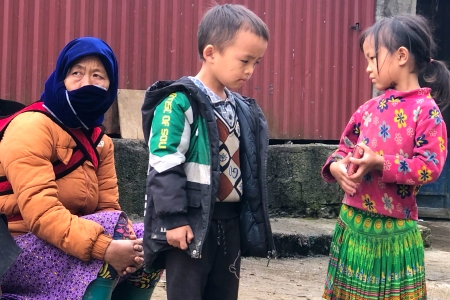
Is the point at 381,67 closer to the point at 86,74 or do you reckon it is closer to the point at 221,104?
the point at 221,104

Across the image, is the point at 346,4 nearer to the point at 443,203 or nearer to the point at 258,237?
the point at 443,203

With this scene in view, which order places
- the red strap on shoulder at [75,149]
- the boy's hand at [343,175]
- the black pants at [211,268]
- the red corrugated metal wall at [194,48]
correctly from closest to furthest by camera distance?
the black pants at [211,268] → the red strap on shoulder at [75,149] → the boy's hand at [343,175] → the red corrugated metal wall at [194,48]

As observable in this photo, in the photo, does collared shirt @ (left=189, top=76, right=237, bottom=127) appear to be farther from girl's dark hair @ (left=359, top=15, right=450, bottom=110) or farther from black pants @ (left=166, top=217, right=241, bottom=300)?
girl's dark hair @ (left=359, top=15, right=450, bottom=110)

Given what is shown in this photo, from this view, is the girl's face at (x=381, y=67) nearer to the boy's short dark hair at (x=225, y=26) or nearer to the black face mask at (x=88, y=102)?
the boy's short dark hair at (x=225, y=26)

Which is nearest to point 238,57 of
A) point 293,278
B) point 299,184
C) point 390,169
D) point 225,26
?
point 225,26

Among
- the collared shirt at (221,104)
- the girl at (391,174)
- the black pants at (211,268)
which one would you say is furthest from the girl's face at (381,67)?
the black pants at (211,268)

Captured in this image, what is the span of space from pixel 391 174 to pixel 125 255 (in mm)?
1104

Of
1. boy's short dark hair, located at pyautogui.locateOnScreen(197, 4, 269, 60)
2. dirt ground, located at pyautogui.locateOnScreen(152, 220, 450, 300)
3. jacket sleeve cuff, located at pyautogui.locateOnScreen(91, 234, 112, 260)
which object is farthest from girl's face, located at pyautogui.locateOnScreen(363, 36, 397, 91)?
dirt ground, located at pyautogui.locateOnScreen(152, 220, 450, 300)

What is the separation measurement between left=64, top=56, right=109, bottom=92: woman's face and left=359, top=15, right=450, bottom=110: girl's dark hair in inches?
47.0

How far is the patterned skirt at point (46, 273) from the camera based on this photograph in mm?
2367

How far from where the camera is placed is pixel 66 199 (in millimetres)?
2516

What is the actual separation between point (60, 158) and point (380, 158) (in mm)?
1280

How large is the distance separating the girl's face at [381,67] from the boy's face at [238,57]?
577mm

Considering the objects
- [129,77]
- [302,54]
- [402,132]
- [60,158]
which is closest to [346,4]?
[302,54]
